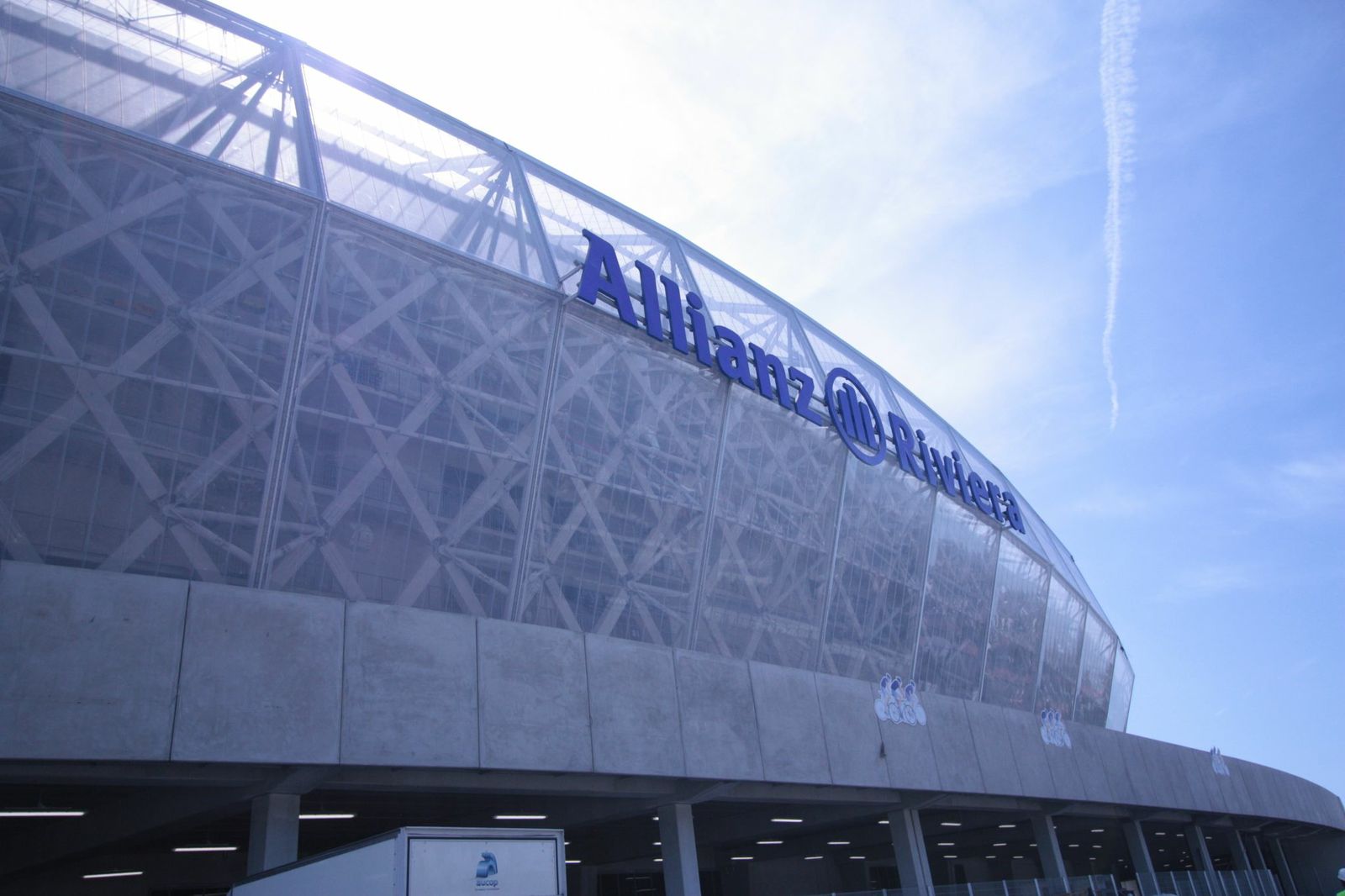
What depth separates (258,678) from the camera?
46.9 feet

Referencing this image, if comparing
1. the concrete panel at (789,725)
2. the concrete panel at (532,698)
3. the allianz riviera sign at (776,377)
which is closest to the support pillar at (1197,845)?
the allianz riviera sign at (776,377)

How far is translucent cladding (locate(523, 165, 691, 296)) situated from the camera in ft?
Result: 74.0

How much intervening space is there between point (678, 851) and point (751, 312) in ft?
47.0

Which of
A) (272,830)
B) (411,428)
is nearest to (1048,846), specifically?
(411,428)

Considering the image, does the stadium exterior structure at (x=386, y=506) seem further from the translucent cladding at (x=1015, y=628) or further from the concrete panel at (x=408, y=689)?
the translucent cladding at (x=1015, y=628)

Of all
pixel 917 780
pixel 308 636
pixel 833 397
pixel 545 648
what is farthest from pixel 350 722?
pixel 833 397

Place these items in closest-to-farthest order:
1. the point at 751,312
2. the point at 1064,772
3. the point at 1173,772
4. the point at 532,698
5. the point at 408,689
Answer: the point at 408,689
the point at 532,698
the point at 751,312
the point at 1064,772
the point at 1173,772

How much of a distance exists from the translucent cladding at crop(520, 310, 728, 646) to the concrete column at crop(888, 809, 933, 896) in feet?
27.0

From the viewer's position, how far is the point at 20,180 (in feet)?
50.9

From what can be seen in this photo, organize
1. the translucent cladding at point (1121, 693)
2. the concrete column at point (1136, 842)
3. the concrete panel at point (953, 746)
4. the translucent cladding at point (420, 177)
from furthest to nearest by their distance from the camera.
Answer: the translucent cladding at point (1121, 693) → the concrete column at point (1136, 842) → the concrete panel at point (953, 746) → the translucent cladding at point (420, 177)

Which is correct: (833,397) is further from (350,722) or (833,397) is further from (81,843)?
(81,843)

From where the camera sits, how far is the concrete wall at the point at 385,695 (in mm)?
12898

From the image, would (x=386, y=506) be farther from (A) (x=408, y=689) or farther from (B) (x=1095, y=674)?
(B) (x=1095, y=674)

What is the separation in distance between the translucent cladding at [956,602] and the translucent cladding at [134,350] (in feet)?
70.8
